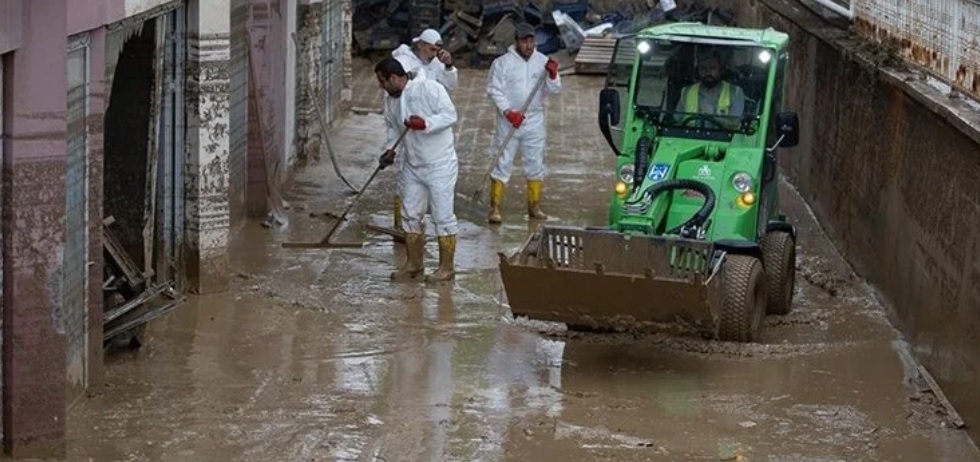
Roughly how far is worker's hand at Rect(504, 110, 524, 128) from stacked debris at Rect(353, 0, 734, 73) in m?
11.8

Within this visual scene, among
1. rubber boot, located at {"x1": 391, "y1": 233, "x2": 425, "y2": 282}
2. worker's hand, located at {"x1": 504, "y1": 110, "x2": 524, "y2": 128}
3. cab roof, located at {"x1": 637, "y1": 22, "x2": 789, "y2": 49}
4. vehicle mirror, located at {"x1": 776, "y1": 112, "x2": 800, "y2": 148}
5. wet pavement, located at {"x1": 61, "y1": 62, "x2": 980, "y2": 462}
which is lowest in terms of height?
wet pavement, located at {"x1": 61, "y1": 62, "x2": 980, "y2": 462}

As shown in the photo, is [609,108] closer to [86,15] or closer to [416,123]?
[416,123]

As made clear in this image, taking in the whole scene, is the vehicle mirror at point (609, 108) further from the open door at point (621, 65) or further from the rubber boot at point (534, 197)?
the rubber boot at point (534, 197)

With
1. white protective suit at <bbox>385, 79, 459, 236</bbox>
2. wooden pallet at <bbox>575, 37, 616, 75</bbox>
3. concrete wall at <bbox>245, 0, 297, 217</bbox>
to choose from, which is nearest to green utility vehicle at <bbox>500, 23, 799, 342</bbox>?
white protective suit at <bbox>385, 79, 459, 236</bbox>

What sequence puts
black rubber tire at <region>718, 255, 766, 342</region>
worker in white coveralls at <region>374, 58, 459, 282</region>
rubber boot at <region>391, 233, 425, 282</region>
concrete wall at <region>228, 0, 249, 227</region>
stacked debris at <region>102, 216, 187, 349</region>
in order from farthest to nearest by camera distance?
concrete wall at <region>228, 0, 249, 227</region> < rubber boot at <region>391, 233, 425, 282</region> < worker in white coveralls at <region>374, 58, 459, 282</region> < black rubber tire at <region>718, 255, 766, 342</region> < stacked debris at <region>102, 216, 187, 349</region>

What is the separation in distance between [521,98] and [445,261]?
10.2ft

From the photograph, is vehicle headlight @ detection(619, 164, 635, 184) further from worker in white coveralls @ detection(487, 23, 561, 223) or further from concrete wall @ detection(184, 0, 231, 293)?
worker in white coveralls @ detection(487, 23, 561, 223)

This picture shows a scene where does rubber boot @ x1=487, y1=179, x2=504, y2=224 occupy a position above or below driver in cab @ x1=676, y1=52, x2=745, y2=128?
below

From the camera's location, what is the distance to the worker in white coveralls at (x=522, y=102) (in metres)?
16.4

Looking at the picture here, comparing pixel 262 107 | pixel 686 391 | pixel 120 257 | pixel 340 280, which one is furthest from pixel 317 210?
pixel 686 391

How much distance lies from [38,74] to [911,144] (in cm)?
669

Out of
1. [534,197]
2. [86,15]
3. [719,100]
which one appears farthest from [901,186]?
[86,15]

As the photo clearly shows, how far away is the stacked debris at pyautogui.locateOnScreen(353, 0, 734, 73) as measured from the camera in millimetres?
28719

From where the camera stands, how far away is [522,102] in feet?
54.2
